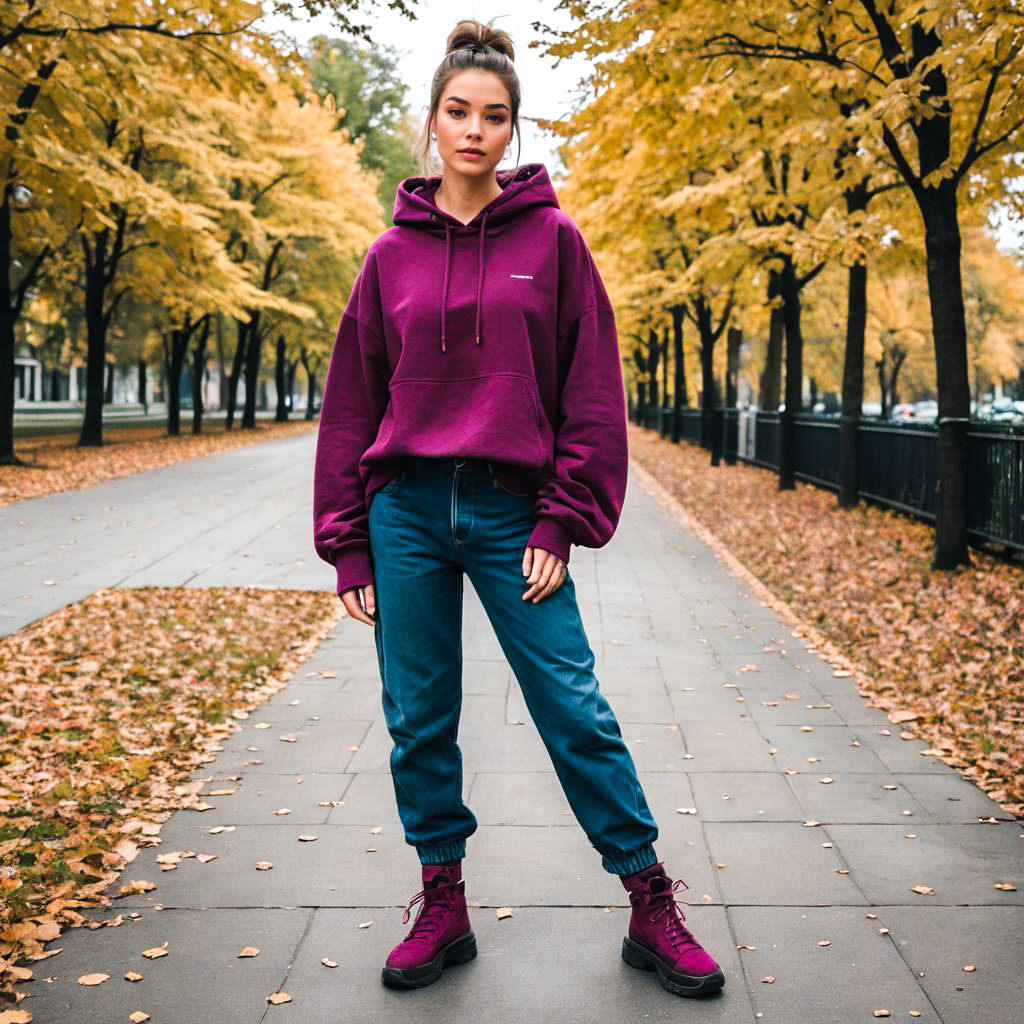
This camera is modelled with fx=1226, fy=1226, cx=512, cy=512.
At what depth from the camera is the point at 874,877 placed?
12.1 ft

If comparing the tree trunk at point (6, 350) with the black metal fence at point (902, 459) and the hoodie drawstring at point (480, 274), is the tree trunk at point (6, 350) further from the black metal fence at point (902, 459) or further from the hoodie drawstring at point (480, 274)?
the hoodie drawstring at point (480, 274)

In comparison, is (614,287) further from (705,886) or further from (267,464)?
(705,886)

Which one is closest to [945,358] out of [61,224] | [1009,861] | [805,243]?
[805,243]

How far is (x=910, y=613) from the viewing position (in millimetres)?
8477

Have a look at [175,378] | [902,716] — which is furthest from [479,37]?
[175,378]

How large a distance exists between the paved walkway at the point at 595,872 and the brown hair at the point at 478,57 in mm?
2032

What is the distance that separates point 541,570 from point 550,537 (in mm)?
78

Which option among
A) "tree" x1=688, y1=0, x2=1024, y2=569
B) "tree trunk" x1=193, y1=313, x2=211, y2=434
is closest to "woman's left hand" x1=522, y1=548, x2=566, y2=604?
"tree" x1=688, y1=0, x2=1024, y2=569

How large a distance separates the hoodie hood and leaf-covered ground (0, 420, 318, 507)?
12.4 metres

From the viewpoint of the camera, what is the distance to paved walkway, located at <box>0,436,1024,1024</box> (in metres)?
2.90

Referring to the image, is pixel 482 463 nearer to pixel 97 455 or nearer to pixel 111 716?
pixel 111 716

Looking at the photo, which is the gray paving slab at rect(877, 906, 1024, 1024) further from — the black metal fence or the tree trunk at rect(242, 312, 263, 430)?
the tree trunk at rect(242, 312, 263, 430)

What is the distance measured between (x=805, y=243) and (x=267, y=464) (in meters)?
11.7

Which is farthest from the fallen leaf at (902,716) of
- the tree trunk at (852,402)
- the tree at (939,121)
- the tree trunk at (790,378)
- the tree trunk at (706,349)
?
the tree trunk at (706,349)
